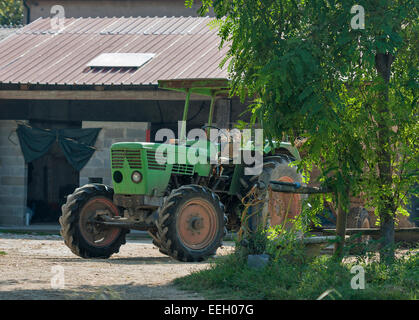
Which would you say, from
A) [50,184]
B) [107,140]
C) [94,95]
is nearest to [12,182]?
[107,140]

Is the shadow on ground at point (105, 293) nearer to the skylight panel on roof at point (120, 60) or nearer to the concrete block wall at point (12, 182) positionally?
the skylight panel on roof at point (120, 60)

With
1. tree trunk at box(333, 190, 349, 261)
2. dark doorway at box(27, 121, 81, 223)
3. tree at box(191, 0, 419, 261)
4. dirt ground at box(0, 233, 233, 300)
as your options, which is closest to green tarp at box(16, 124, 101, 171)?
dark doorway at box(27, 121, 81, 223)

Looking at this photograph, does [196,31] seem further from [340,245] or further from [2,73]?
[340,245]

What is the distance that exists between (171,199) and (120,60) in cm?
937

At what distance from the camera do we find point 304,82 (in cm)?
747

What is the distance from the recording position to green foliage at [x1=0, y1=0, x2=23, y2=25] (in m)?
36.0

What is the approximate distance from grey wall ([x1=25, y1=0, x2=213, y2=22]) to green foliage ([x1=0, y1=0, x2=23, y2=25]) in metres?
7.71

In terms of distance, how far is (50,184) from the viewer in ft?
73.4

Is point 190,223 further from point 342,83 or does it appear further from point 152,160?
point 342,83

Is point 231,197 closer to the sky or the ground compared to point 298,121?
closer to the ground

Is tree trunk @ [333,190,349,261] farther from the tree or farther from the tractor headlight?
the tractor headlight

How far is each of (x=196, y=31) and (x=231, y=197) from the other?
10187mm

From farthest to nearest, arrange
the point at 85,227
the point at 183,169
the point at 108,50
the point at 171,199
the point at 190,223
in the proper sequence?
the point at 108,50, the point at 183,169, the point at 85,227, the point at 190,223, the point at 171,199
